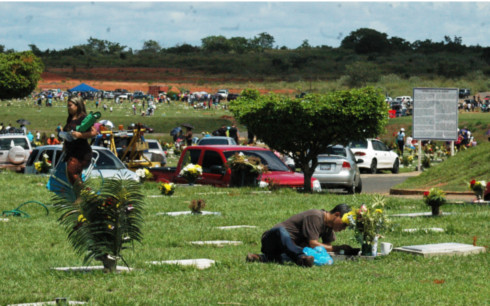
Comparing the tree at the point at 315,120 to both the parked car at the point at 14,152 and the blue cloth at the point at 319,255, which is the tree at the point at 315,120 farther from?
the blue cloth at the point at 319,255

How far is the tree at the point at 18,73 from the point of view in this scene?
193 ft

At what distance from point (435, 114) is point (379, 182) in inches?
141

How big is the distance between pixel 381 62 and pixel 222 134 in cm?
10630

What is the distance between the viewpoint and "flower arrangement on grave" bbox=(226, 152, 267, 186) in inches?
816

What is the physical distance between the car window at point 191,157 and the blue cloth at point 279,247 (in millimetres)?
12149

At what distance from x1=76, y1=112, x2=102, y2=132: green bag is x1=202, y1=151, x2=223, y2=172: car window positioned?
10.4 metres

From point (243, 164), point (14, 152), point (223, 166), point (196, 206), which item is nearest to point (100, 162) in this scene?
point (223, 166)

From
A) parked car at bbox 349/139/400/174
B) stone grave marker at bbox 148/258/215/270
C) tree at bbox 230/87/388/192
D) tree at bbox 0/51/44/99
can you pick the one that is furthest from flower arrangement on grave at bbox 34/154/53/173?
tree at bbox 0/51/44/99

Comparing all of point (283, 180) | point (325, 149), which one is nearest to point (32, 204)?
point (283, 180)

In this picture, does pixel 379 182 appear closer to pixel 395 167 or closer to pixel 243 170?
pixel 395 167

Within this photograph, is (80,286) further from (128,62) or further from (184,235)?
(128,62)

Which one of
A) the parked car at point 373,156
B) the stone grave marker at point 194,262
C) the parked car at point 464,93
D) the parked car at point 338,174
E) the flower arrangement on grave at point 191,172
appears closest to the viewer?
the stone grave marker at point 194,262

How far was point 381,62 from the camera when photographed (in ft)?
470

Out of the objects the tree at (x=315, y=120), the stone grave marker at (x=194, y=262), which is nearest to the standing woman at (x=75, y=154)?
the stone grave marker at (x=194, y=262)
